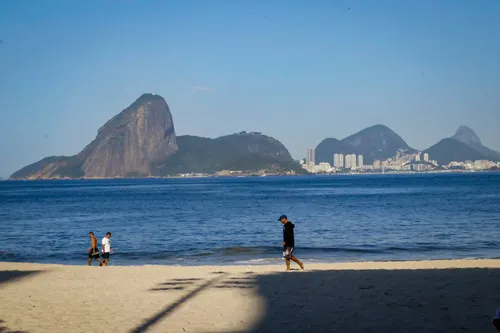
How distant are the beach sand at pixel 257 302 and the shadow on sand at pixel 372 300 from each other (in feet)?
0.06

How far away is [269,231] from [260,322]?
29346 mm

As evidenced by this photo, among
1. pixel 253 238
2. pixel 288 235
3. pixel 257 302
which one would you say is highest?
pixel 288 235

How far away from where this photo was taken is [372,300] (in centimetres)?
1168

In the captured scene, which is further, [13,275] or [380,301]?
[13,275]

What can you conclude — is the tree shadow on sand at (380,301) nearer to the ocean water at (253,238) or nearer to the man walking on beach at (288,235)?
the man walking on beach at (288,235)

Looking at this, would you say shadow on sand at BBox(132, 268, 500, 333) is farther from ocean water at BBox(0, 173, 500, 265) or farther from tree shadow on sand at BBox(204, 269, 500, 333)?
ocean water at BBox(0, 173, 500, 265)

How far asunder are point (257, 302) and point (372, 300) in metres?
2.23

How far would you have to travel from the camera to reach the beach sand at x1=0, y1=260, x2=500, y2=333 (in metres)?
9.88

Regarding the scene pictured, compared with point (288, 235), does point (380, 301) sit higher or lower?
lower

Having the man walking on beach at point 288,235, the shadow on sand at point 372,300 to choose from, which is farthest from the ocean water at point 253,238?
the shadow on sand at point 372,300

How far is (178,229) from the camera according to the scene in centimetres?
4172

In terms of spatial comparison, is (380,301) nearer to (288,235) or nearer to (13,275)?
(288,235)

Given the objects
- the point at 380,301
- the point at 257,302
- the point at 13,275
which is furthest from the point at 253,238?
the point at 380,301

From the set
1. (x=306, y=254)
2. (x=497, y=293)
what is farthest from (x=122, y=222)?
(x=497, y=293)
